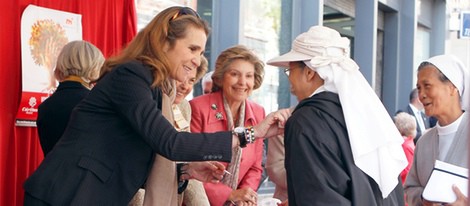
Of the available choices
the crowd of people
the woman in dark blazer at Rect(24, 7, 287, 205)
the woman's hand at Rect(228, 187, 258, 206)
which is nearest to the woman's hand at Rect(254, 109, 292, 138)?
the crowd of people

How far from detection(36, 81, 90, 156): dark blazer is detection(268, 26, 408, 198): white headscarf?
54.6 inches

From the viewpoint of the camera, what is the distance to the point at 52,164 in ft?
8.53

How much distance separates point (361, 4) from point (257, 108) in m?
6.33

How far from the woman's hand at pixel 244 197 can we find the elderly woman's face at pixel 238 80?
662 millimetres

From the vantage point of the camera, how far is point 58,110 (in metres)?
3.68

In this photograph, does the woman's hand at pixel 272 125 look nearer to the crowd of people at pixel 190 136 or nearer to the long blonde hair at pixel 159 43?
the crowd of people at pixel 190 136

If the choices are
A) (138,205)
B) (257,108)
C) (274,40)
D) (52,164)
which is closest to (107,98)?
(52,164)

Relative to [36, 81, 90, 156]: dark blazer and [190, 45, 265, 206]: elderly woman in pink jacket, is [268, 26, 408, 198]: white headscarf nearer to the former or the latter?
[190, 45, 265, 206]: elderly woman in pink jacket

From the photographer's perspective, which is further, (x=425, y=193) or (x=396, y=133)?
(x=425, y=193)

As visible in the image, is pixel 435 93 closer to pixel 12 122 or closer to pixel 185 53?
pixel 185 53

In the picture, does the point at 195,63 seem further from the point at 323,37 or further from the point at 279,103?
the point at 279,103

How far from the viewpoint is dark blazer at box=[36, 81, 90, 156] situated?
3.68 metres


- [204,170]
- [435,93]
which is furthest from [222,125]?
[435,93]

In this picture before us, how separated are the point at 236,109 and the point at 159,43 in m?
1.44
